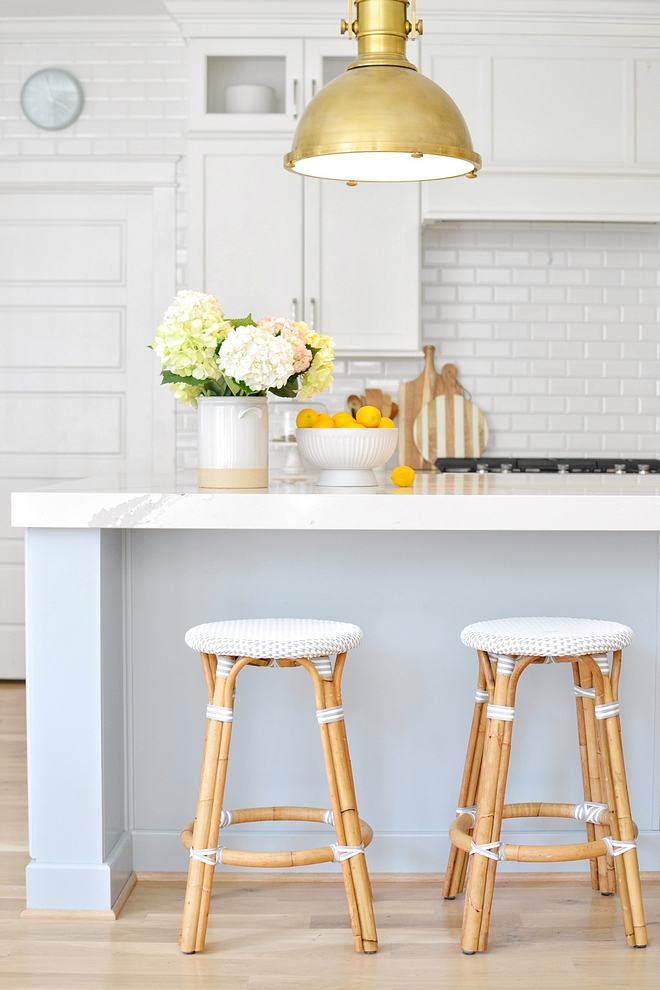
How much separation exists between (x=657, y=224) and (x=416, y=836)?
10.4 feet

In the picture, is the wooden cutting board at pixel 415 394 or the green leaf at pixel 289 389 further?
the wooden cutting board at pixel 415 394

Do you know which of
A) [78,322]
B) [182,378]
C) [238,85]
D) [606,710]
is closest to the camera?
[606,710]

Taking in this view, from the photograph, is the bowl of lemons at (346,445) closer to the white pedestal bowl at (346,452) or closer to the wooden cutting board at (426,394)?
the white pedestal bowl at (346,452)

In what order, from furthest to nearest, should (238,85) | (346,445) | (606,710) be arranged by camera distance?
1. (238,85)
2. (346,445)
3. (606,710)

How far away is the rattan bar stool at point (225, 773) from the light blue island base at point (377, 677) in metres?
0.36

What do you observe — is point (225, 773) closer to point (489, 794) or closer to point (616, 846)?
point (489, 794)

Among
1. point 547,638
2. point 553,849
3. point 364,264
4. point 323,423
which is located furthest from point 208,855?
point 364,264

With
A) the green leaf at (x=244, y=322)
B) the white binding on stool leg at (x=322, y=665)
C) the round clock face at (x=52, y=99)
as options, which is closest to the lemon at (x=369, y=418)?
the green leaf at (x=244, y=322)

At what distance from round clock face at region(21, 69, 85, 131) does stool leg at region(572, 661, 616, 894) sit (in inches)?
138

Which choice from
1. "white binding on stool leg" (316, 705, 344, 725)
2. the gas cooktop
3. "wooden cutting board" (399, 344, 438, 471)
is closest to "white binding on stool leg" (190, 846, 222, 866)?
"white binding on stool leg" (316, 705, 344, 725)

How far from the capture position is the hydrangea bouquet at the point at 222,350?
2.28 m

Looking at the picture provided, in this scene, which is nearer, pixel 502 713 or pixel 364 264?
pixel 502 713

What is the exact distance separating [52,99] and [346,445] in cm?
287

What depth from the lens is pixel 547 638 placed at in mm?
2004
